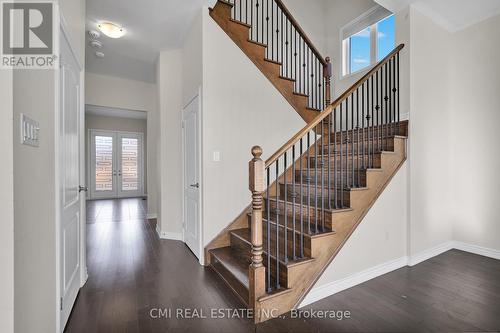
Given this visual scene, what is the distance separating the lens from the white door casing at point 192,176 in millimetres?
3148

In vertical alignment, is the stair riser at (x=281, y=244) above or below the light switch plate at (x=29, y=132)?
below

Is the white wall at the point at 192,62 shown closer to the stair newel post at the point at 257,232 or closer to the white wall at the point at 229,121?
the white wall at the point at 229,121

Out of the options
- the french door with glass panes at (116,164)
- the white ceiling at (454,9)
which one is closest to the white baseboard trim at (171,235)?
the white ceiling at (454,9)

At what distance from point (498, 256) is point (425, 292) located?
1.71 metres

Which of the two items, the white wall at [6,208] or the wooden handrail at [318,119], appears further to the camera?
the wooden handrail at [318,119]

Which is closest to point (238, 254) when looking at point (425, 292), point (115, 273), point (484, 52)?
point (115, 273)

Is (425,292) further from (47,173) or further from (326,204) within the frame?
(47,173)

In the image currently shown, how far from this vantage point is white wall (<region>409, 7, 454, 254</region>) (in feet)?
9.84

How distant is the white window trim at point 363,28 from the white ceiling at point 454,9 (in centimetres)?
94

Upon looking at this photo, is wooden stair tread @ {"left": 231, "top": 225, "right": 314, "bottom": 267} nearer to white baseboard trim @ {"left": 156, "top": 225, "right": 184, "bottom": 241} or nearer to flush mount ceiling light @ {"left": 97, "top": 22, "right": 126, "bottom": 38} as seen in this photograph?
white baseboard trim @ {"left": 156, "top": 225, "right": 184, "bottom": 241}

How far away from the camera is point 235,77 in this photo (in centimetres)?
318

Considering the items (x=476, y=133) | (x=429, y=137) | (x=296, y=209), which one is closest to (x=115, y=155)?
(x=296, y=209)

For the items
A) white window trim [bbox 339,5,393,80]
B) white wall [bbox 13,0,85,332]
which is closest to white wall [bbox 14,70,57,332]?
white wall [bbox 13,0,85,332]

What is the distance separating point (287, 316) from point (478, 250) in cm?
307
